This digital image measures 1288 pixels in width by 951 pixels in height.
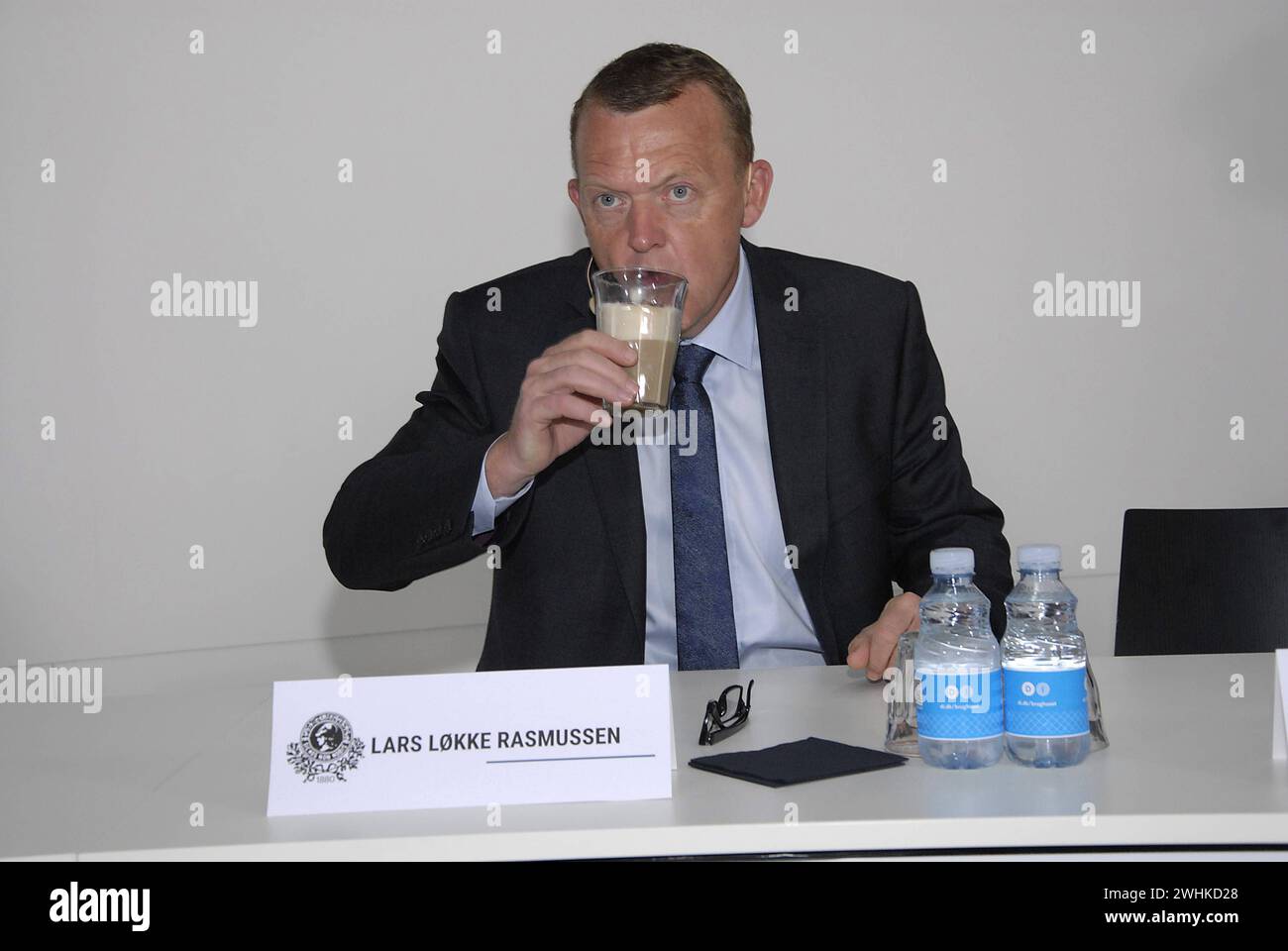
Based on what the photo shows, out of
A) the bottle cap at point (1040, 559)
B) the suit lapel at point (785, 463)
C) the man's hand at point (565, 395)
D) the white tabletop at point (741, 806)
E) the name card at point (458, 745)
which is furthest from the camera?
the suit lapel at point (785, 463)

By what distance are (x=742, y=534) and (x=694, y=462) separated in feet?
0.52

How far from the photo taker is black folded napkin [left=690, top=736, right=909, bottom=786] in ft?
4.18

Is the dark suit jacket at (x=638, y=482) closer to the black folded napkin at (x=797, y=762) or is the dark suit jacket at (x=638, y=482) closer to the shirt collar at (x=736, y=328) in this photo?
the shirt collar at (x=736, y=328)

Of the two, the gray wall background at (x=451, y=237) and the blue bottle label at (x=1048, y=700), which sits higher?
the gray wall background at (x=451, y=237)

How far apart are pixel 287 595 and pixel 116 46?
1.38m

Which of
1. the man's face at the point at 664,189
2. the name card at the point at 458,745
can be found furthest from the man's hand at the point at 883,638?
the man's face at the point at 664,189

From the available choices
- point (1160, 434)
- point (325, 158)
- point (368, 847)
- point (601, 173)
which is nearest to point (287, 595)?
point (325, 158)

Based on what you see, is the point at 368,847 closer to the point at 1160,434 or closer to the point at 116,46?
the point at 116,46

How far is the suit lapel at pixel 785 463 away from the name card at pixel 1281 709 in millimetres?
864

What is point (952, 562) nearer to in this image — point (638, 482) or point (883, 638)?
point (883, 638)

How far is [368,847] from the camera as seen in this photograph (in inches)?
44.3

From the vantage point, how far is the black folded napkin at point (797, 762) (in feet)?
4.18
